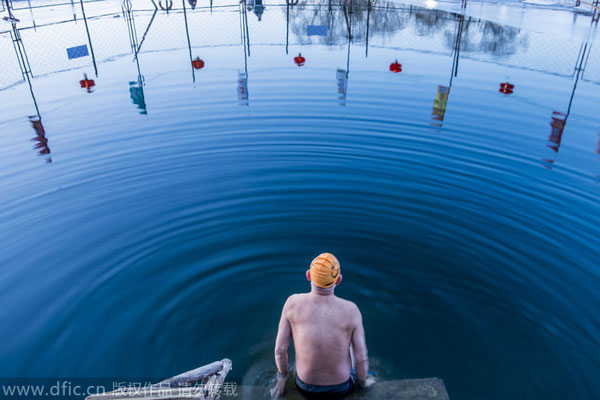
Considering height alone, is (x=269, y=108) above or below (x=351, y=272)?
above

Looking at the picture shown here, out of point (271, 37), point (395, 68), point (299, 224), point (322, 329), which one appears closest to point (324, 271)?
point (322, 329)

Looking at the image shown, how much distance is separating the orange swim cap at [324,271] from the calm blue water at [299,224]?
216cm

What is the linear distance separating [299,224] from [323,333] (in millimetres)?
4097

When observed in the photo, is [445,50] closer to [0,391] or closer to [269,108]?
[269,108]

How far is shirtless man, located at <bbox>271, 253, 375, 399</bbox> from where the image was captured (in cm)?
333

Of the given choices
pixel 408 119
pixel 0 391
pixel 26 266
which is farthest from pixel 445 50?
pixel 0 391

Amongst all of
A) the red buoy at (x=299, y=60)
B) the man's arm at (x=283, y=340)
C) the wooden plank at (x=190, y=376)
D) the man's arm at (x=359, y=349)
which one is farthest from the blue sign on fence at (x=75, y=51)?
the man's arm at (x=359, y=349)

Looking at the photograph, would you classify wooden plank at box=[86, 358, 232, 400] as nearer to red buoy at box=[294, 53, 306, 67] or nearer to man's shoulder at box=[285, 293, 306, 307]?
A: man's shoulder at box=[285, 293, 306, 307]

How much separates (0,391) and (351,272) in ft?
15.1

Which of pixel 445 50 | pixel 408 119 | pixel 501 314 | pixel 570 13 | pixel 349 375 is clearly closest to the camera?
pixel 349 375

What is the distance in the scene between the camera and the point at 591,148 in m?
9.83

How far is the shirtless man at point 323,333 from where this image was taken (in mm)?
3334

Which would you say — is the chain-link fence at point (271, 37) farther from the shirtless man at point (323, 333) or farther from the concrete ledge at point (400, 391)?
the concrete ledge at point (400, 391)

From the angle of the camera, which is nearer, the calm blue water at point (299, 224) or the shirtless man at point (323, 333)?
the shirtless man at point (323, 333)
